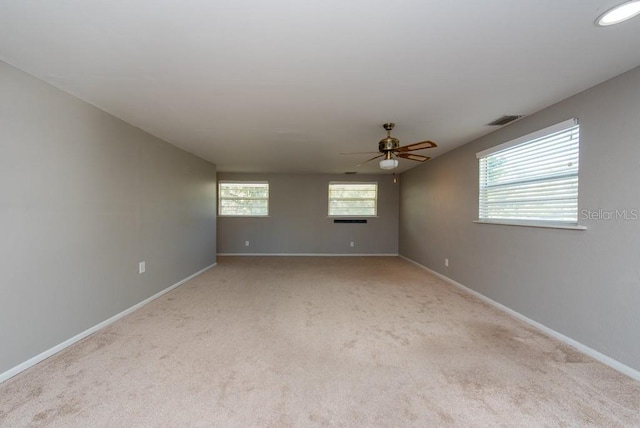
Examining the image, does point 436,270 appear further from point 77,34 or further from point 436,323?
point 77,34

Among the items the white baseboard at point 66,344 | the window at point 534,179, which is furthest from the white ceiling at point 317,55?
the white baseboard at point 66,344

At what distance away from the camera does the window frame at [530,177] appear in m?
2.44

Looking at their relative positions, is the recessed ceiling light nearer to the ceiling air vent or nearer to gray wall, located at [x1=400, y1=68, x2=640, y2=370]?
gray wall, located at [x1=400, y1=68, x2=640, y2=370]

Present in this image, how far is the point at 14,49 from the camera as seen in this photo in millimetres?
1725

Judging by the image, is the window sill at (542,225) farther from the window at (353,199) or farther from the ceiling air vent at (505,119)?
the window at (353,199)

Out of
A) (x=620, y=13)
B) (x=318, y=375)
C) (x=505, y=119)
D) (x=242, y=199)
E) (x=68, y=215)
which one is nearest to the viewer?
(x=620, y=13)

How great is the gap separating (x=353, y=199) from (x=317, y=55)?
222 inches

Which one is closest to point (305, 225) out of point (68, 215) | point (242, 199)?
point (242, 199)

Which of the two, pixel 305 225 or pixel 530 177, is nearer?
pixel 530 177

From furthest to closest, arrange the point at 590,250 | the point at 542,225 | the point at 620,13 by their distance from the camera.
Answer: the point at 542,225 < the point at 590,250 < the point at 620,13

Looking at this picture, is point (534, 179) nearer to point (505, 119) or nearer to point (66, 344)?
point (505, 119)

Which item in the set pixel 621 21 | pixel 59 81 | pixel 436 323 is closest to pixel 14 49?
pixel 59 81

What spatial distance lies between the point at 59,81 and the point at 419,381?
354 centimetres

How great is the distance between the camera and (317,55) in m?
1.79
